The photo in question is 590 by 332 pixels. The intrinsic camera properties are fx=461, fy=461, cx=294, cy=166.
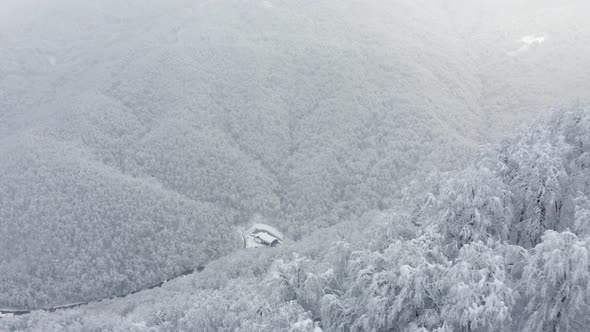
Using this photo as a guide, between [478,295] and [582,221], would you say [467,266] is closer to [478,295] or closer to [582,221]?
[478,295]

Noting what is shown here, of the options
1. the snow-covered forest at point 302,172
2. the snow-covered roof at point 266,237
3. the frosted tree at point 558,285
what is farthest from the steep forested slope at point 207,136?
the frosted tree at point 558,285

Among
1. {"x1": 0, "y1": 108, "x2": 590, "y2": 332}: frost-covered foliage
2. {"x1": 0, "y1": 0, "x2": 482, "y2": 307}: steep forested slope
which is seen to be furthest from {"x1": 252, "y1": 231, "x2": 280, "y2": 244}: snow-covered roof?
{"x1": 0, "y1": 108, "x2": 590, "y2": 332}: frost-covered foliage

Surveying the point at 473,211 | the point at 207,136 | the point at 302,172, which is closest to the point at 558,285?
the point at 473,211

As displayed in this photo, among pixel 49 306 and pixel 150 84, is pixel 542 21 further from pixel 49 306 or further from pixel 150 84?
pixel 49 306

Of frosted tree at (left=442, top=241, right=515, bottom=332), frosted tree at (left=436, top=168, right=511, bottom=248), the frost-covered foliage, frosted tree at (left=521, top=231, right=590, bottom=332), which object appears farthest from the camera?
frosted tree at (left=436, top=168, right=511, bottom=248)

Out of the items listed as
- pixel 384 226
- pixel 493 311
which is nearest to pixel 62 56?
pixel 384 226

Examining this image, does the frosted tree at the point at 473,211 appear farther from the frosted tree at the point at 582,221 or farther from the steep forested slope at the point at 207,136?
the steep forested slope at the point at 207,136

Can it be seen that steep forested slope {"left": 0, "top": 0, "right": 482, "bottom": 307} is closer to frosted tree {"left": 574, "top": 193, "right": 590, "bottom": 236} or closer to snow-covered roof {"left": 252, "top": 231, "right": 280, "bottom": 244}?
snow-covered roof {"left": 252, "top": 231, "right": 280, "bottom": 244}
